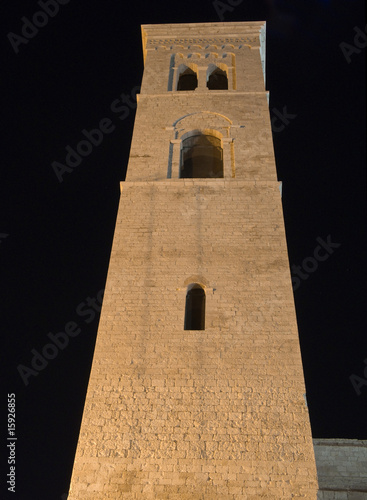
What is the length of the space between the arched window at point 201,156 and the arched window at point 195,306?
499cm

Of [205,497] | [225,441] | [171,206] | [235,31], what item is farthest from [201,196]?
[235,31]

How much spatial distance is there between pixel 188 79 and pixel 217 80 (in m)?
1.06

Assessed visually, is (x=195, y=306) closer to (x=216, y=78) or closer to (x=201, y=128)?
(x=201, y=128)

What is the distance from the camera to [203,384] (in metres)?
10.3

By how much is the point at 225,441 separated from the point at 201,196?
21.2 ft

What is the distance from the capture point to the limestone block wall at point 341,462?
1109cm

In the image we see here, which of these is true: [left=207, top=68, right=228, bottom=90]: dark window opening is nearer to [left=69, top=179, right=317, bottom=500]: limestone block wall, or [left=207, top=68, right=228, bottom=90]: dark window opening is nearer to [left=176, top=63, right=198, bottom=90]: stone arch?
[left=176, top=63, right=198, bottom=90]: stone arch

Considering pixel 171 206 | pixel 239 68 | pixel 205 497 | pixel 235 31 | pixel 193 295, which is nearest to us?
pixel 205 497

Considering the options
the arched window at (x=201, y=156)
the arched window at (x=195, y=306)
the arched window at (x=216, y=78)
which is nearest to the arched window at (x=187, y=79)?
the arched window at (x=216, y=78)

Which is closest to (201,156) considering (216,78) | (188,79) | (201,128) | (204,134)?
(204,134)

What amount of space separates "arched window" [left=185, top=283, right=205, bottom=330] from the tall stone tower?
26 millimetres

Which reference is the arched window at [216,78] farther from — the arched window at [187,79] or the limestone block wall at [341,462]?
the limestone block wall at [341,462]

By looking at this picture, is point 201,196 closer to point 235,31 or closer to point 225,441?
point 225,441

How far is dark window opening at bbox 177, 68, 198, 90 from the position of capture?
1964cm
